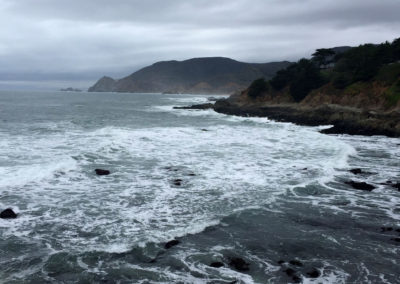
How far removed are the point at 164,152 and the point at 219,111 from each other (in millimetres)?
45359

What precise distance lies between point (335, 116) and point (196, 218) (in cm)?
3577

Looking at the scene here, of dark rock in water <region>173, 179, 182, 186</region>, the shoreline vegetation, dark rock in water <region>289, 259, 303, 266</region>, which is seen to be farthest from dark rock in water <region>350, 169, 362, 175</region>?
the shoreline vegetation

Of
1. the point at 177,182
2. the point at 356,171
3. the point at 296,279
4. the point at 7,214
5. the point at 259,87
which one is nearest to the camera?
the point at 296,279

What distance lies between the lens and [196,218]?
11.1m

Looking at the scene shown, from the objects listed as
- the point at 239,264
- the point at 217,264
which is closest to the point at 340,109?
the point at 239,264

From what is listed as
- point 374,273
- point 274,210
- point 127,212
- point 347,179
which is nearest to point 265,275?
point 374,273

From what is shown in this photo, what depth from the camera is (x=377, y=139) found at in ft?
97.1

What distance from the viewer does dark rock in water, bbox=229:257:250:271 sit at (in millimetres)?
7969

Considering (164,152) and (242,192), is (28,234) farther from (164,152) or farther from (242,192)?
(164,152)

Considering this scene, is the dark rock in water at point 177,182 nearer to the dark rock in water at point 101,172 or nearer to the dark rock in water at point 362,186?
the dark rock in water at point 101,172

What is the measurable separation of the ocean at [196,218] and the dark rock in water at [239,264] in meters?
0.05

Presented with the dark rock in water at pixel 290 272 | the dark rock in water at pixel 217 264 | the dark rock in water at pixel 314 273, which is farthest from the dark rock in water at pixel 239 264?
the dark rock in water at pixel 314 273

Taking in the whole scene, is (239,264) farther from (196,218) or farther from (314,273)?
(196,218)

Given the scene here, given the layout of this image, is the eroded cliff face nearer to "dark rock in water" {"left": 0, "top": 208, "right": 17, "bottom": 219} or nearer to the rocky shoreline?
the rocky shoreline
